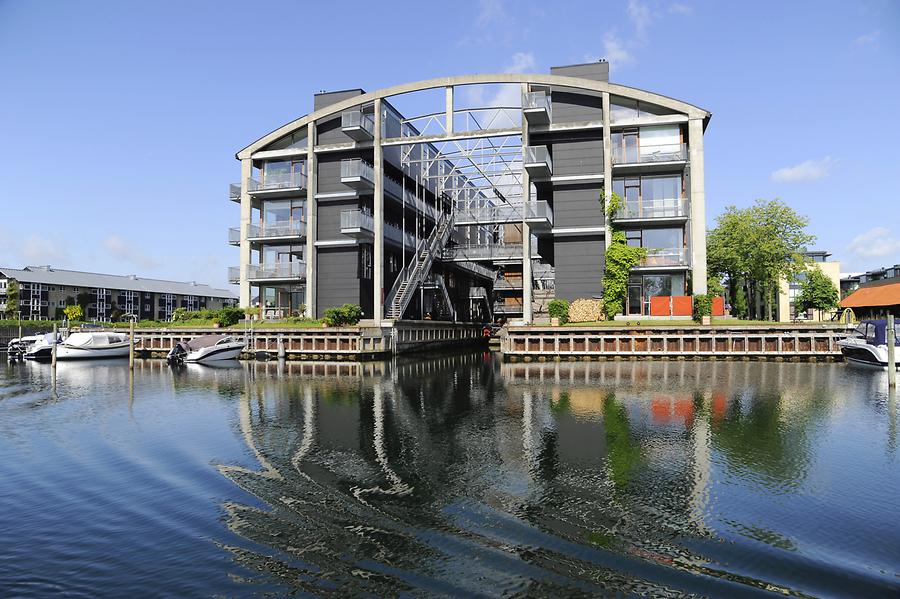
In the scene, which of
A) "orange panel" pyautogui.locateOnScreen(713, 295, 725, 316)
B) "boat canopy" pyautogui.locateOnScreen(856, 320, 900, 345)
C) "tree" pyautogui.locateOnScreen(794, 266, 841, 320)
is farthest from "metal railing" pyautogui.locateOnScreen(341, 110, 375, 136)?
"tree" pyautogui.locateOnScreen(794, 266, 841, 320)

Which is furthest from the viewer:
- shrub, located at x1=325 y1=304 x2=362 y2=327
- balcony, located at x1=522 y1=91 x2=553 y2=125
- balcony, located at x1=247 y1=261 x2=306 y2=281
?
balcony, located at x1=247 y1=261 x2=306 y2=281

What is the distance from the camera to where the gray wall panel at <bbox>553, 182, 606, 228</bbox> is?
130 ft

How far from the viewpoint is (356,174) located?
41188mm

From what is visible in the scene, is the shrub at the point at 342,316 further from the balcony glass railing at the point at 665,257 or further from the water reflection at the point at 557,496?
the water reflection at the point at 557,496

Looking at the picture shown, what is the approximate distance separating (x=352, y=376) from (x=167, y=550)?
2074cm

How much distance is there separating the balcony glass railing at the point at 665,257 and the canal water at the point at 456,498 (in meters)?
20.6

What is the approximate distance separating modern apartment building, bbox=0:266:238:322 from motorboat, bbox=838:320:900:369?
264ft

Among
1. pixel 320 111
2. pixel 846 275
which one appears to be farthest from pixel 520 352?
pixel 846 275

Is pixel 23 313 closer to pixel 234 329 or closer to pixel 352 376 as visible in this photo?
pixel 234 329

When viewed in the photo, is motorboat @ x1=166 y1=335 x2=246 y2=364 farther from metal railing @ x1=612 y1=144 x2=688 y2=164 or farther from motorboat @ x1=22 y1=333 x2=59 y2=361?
metal railing @ x1=612 y1=144 x2=688 y2=164

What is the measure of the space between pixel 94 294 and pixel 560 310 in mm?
Answer: 86347

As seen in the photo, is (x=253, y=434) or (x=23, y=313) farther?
(x=23, y=313)

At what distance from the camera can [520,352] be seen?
36.3 meters

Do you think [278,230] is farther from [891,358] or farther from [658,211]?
[891,358]
